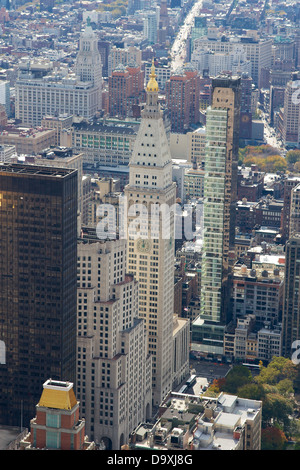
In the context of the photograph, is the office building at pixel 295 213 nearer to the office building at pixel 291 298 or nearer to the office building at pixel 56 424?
the office building at pixel 291 298

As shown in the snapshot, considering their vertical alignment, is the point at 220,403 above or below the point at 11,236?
below

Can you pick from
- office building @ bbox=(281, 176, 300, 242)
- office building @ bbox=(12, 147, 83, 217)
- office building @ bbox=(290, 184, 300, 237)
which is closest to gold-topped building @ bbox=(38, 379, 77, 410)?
office building @ bbox=(290, 184, 300, 237)

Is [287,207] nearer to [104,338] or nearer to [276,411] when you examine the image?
[276,411]

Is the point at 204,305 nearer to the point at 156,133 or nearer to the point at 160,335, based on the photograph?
the point at 160,335

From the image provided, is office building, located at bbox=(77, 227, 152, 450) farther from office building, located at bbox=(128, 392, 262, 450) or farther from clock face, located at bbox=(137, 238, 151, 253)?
office building, located at bbox=(128, 392, 262, 450)

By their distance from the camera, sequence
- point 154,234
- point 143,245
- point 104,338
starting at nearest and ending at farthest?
point 104,338, point 154,234, point 143,245

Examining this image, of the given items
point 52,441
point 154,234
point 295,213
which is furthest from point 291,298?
point 52,441
